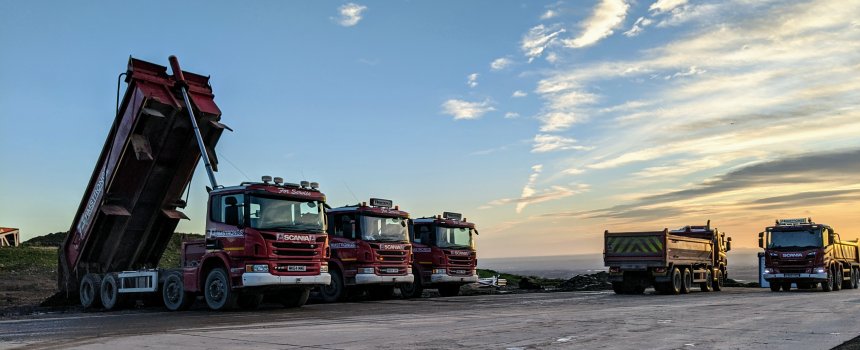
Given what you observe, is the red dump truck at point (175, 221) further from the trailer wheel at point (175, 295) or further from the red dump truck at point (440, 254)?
the red dump truck at point (440, 254)

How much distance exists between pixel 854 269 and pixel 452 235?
20.2 metres

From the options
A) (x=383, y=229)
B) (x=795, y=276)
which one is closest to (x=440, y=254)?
(x=383, y=229)

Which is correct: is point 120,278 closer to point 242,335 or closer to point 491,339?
point 242,335

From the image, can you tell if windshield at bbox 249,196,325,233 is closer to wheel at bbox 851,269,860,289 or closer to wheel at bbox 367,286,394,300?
wheel at bbox 367,286,394,300

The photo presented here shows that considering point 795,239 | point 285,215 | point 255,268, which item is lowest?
point 255,268

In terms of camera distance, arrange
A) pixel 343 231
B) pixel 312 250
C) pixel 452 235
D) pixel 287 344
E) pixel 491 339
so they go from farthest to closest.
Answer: pixel 452 235
pixel 343 231
pixel 312 250
pixel 491 339
pixel 287 344

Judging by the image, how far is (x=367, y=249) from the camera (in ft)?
70.7

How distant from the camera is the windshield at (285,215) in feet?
54.4

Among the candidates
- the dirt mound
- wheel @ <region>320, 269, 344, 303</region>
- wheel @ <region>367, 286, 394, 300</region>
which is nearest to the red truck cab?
wheel @ <region>320, 269, 344, 303</region>

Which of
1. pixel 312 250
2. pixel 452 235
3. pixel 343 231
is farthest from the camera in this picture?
pixel 452 235

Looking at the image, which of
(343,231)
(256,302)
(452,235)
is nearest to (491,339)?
(256,302)

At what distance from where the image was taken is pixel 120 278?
61.9 feet

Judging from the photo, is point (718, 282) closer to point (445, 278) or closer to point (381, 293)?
point (445, 278)

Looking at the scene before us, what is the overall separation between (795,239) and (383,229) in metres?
17.4
